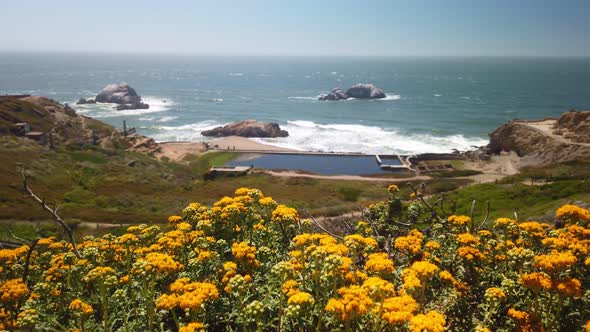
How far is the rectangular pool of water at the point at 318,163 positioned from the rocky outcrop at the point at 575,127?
100 feet

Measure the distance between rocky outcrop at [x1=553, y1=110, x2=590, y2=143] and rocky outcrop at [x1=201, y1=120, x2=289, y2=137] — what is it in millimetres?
64196

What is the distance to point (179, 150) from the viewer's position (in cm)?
8200

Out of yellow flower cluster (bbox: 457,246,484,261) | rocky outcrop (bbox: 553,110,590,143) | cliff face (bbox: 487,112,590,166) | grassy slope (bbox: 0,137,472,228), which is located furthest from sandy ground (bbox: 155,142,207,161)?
yellow flower cluster (bbox: 457,246,484,261)

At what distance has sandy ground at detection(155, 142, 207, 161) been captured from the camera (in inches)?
3063

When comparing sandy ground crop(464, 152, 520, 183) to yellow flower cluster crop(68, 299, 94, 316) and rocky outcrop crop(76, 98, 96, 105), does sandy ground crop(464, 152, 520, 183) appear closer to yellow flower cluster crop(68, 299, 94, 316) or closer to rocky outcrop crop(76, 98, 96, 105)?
yellow flower cluster crop(68, 299, 94, 316)

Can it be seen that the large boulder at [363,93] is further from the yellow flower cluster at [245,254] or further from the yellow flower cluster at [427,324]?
the yellow flower cluster at [427,324]

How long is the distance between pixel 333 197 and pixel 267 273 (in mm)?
41993

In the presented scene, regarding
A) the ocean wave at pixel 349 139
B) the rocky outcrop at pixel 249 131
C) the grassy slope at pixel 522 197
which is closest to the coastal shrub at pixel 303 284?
the grassy slope at pixel 522 197

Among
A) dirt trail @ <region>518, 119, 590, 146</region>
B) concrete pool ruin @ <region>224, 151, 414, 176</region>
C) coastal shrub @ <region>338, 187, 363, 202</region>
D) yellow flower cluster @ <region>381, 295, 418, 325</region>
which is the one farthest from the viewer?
concrete pool ruin @ <region>224, 151, 414, 176</region>

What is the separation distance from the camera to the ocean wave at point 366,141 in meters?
86.8

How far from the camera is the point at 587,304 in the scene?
178 inches

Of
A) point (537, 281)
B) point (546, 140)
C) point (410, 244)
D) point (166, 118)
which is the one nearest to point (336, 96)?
point (166, 118)

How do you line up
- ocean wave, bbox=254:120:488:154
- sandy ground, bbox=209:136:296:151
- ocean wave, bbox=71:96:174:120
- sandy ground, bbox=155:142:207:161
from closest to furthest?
sandy ground, bbox=155:142:207:161 < sandy ground, bbox=209:136:296:151 < ocean wave, bbox=254:120:488:154 < ocean wave, bbox=71:96:174:120

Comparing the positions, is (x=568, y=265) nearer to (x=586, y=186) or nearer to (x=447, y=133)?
(x=586, y=186)
